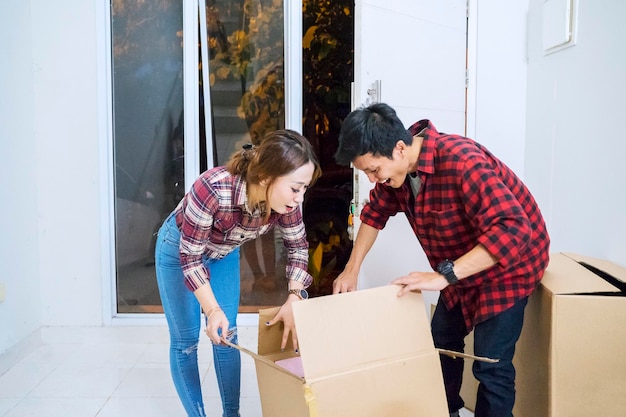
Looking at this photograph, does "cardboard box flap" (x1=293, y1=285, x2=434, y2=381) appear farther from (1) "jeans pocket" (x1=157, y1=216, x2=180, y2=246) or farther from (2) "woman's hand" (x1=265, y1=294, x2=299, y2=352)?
(1) "jeans pocket" (x1=157, y1=216, x2=180, y2=246)

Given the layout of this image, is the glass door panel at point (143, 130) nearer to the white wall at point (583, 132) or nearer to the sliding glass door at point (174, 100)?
the sliding glass door at point (174, 100)

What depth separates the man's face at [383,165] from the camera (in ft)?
4.67

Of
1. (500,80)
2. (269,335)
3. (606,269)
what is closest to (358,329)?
(269,335)

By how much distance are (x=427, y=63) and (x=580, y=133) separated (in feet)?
2.12

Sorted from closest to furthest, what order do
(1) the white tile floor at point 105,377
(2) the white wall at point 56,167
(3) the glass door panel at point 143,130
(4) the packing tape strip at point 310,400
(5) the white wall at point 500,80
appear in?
(4) the packing tape strip at point 310,400, (1) the white tile floor at point 105,377, (5) the white wall at point 500,80, (2) the white wall at point 56,167, (3) the glass door panel at point 143,130

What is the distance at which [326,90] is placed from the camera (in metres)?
3.36

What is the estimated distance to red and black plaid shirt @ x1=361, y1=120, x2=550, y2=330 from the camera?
1326 millimetres

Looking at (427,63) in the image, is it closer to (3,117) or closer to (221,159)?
(221,159)

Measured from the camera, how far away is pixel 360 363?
130 cm

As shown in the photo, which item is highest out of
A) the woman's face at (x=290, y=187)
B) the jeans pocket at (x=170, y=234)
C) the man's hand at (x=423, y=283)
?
the woman's face at (x=290, y=187)

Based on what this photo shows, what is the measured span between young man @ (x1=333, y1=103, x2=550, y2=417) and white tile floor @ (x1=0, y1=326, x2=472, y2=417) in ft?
2.26

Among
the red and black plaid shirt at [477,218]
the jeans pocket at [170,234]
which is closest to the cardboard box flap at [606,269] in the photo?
the red and black plaid shirt at [477,218]

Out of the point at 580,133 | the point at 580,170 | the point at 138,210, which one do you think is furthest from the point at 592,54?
the point at 138,210

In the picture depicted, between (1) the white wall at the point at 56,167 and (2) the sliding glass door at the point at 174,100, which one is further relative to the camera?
(2) the sliding glass door at the point at 174,100
